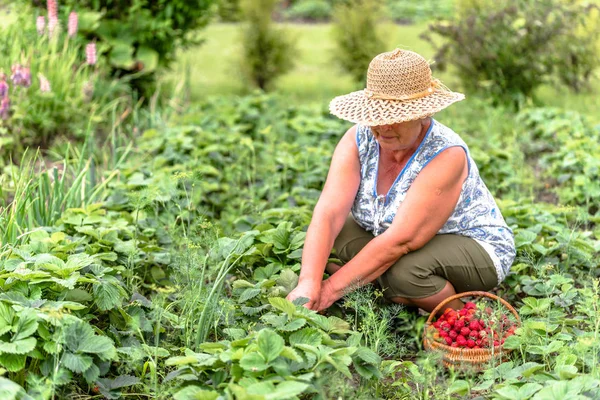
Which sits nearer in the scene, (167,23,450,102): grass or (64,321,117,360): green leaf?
(64,321,117,360): green leaf

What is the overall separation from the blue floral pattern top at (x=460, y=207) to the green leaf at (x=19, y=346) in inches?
60.3

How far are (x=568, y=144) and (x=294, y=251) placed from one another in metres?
2.58

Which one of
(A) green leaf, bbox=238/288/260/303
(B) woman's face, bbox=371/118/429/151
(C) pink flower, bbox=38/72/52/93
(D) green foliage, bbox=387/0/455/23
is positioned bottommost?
(D) green foliage, bbox=387/0/455/23

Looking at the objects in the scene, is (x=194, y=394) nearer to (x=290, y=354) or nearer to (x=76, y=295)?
(x=290, y=354)

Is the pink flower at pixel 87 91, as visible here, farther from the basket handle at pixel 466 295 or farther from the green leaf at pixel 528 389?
the green leaf at pixel 528 389

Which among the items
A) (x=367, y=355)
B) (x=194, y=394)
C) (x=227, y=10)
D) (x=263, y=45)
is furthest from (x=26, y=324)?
(x=227, y=10)

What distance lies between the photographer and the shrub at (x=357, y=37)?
26.3 feet

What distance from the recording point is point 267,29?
26.5 feet

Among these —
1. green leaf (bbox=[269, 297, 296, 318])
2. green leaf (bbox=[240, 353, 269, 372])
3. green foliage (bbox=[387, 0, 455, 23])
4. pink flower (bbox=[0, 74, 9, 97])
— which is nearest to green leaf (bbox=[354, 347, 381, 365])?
green leaf (bbox=[269, 297, 296, 318])

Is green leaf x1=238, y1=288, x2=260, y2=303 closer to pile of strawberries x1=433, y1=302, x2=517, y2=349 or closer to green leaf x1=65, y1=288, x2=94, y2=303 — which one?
green leaf x1=65, y1=288, x2=94, y2=303

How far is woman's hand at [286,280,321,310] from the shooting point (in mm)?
3076

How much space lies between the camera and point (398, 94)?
3092mm

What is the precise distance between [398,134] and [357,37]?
5069mm

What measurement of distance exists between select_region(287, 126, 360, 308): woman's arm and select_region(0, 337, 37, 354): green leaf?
1.07 metres
